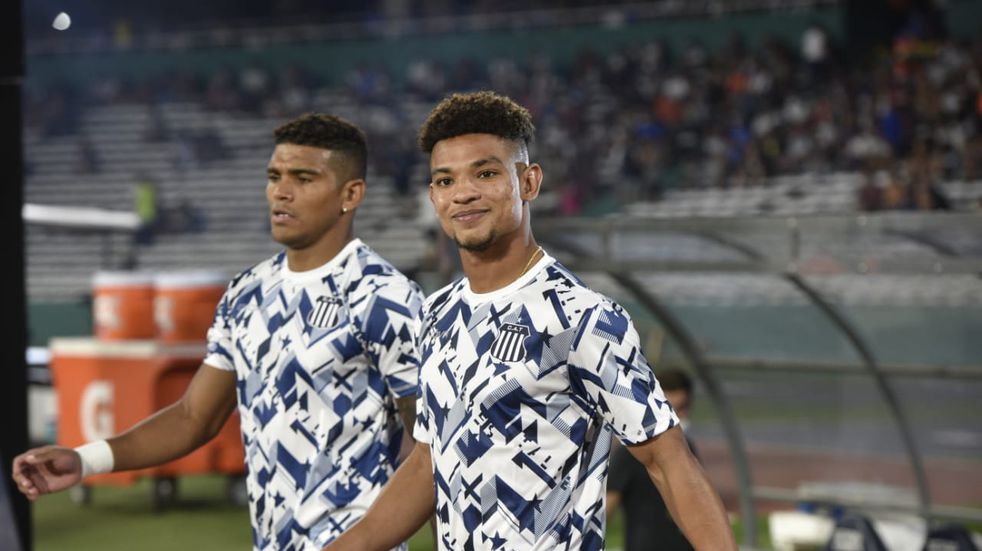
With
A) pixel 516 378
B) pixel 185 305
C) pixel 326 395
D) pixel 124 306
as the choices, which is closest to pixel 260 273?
pixel 326 395

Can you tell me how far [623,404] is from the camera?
2.53m

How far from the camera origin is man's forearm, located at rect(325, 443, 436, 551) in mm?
2857

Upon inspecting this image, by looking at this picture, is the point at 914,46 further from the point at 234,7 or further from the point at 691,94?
the point at 234,7

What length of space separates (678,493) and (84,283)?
23371mm

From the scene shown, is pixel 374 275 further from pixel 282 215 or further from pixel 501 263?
pixel 501 263

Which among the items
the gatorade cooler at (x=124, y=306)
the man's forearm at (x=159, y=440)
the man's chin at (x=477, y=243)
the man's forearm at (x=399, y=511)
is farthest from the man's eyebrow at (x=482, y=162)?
the gatorade cooler at (x=124, y=306)

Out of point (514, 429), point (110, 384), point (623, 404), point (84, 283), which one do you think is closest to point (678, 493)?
point (623, 404)

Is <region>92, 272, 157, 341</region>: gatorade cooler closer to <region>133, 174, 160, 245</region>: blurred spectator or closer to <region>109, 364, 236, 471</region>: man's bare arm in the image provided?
A: <region>109, 364, 236, 471</region>: man's bare arm

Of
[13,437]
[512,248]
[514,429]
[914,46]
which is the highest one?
[914,46]

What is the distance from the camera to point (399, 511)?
9.44ft

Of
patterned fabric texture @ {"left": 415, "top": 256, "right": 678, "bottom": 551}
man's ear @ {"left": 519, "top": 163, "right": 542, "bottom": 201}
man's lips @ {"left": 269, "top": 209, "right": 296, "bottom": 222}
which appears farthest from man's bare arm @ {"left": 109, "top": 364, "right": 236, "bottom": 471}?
man's ear @ {"left": 519, "top": 163, "right": 542, "bottom": 201}

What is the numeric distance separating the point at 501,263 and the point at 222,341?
4.21 feet

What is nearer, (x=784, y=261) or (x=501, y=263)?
(x=501, y=263)

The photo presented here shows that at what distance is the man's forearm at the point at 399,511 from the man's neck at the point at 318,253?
2.88 ft
